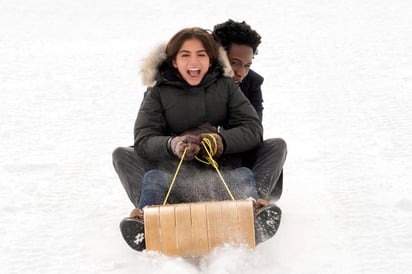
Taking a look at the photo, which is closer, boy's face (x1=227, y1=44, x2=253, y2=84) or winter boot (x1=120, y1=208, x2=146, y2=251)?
winter boot (x1=120, y1=208, x2=146, y2=251)

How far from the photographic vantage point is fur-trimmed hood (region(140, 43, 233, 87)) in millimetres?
2826

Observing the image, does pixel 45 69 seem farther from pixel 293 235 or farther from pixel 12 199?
pixel 293 235

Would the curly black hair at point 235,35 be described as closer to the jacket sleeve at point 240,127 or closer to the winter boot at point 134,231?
the jacket sleeve at point 240,127

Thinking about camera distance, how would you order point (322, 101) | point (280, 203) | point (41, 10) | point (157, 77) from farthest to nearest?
point (41, 10), point (322, 101), point (280, 203), point (157, 77)

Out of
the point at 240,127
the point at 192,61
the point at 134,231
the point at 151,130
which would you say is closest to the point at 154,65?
the point at 192,61

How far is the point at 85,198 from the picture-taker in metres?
3.35

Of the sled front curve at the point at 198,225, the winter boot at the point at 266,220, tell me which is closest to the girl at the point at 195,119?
the winter boot at the point at 266,220

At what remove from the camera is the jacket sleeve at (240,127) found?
266cm

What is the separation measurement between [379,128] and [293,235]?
6.44 feet

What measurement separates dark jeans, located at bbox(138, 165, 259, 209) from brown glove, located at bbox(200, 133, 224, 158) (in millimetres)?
A: 125

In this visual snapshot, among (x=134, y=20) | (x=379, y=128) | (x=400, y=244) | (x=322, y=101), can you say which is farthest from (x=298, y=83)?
(x=134, y=20)

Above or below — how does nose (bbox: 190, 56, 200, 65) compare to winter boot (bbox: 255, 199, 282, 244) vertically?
Result: above

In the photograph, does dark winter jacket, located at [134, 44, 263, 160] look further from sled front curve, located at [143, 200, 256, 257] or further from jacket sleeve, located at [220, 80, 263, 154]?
sled front curve, located at [143, 200, 256, 257]

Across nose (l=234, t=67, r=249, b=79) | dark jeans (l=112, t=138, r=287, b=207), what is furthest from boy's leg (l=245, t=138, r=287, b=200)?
nose (l=234, t=67, r=249, b=79)
